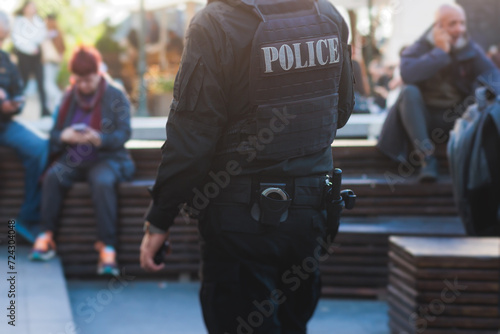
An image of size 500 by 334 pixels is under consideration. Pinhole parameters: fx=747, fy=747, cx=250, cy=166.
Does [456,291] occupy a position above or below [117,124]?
below

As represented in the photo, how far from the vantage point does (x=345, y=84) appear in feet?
8.97

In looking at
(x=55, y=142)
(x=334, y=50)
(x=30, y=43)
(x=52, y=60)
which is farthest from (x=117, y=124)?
(x=52, y=60)

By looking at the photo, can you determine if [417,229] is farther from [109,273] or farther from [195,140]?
[195,140]

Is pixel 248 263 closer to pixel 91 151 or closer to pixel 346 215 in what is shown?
pixel 346 215

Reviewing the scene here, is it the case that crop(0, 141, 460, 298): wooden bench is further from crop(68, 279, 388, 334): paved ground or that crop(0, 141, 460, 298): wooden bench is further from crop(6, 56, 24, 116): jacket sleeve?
crop(6, 56, 24, 116): jacket sleeve

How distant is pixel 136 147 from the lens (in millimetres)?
5746

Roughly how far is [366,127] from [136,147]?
2.14 metres

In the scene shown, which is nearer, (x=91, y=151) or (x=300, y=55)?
(x=300, y=55)

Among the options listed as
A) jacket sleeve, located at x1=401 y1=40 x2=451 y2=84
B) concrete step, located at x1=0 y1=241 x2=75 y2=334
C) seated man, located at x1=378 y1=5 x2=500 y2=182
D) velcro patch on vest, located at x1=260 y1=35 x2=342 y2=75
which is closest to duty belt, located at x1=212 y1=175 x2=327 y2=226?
velcro patch on vest, located at x1=260 y1=35 x2=342 y2=75

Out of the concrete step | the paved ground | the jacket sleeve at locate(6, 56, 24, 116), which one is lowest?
the paved ground

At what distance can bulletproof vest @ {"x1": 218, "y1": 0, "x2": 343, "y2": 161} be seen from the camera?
2424 mm

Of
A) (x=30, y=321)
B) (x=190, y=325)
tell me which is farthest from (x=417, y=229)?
(x=30, y=321)

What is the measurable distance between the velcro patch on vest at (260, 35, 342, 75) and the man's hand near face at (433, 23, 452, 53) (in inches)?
128

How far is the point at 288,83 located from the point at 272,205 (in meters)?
0.41
